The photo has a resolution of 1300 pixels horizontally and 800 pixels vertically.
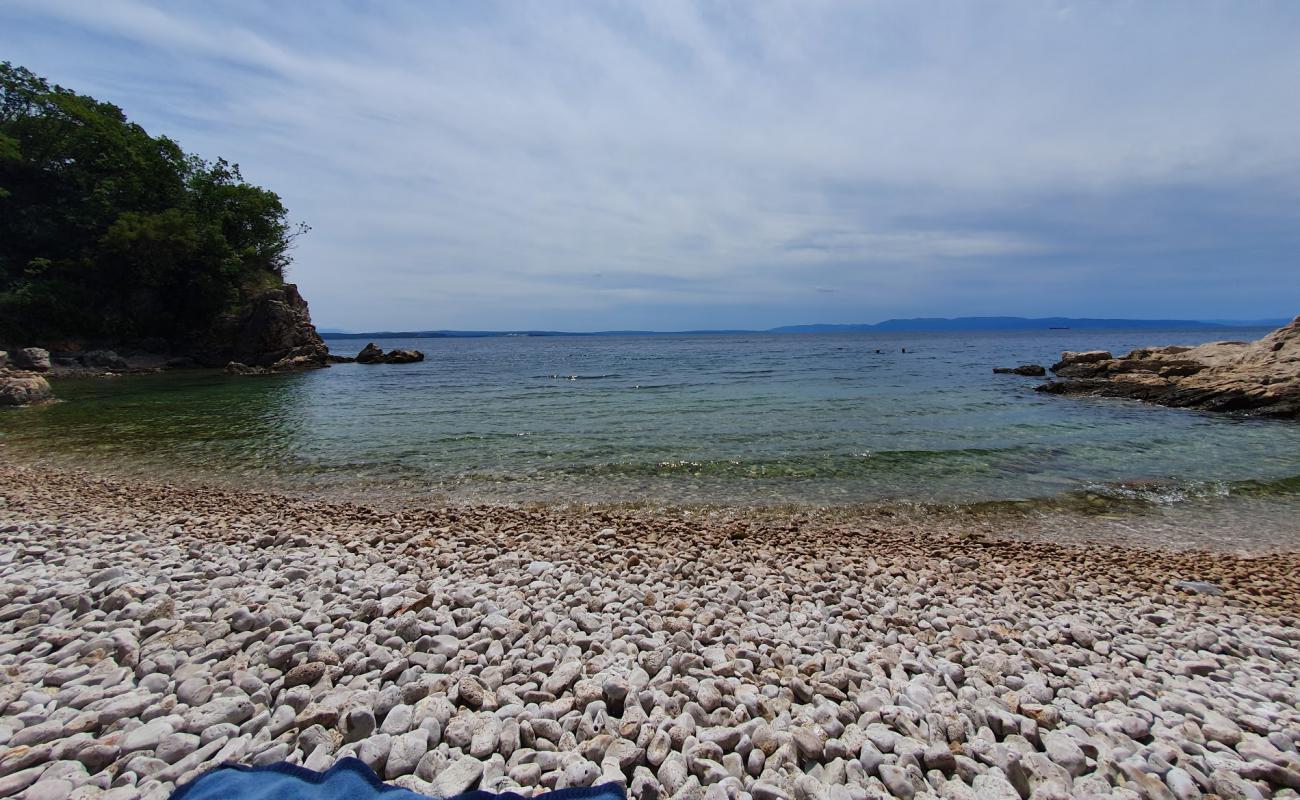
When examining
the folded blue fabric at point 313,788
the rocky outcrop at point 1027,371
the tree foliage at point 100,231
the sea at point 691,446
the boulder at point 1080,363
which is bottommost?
the sea at point 691,446

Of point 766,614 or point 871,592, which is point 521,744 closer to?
point 766,614

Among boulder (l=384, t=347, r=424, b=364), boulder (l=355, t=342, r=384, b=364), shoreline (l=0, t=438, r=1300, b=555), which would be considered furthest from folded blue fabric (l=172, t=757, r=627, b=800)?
boulder (l=384, t=347, r=424, b=364)

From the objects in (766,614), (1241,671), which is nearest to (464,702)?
(766,614)

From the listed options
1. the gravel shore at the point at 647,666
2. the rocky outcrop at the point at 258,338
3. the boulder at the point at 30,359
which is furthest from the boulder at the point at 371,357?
the gravel shore at the point at 647,666

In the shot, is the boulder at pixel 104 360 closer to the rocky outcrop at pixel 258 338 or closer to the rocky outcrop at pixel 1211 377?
the rocky outcrop at pixel 258 338

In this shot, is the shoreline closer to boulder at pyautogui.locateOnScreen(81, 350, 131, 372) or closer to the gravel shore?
the gravel shore

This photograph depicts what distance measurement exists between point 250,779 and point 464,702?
4.22 ft

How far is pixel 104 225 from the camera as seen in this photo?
44.7m

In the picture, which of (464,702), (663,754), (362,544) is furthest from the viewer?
(362,544)

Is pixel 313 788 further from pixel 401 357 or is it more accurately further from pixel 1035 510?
pixel 401 357

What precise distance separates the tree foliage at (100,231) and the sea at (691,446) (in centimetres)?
2248

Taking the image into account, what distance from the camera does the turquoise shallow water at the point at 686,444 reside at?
458 inches

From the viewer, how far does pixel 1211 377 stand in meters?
25.3

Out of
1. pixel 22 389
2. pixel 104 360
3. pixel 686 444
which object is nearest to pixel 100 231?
pixel 104 360
